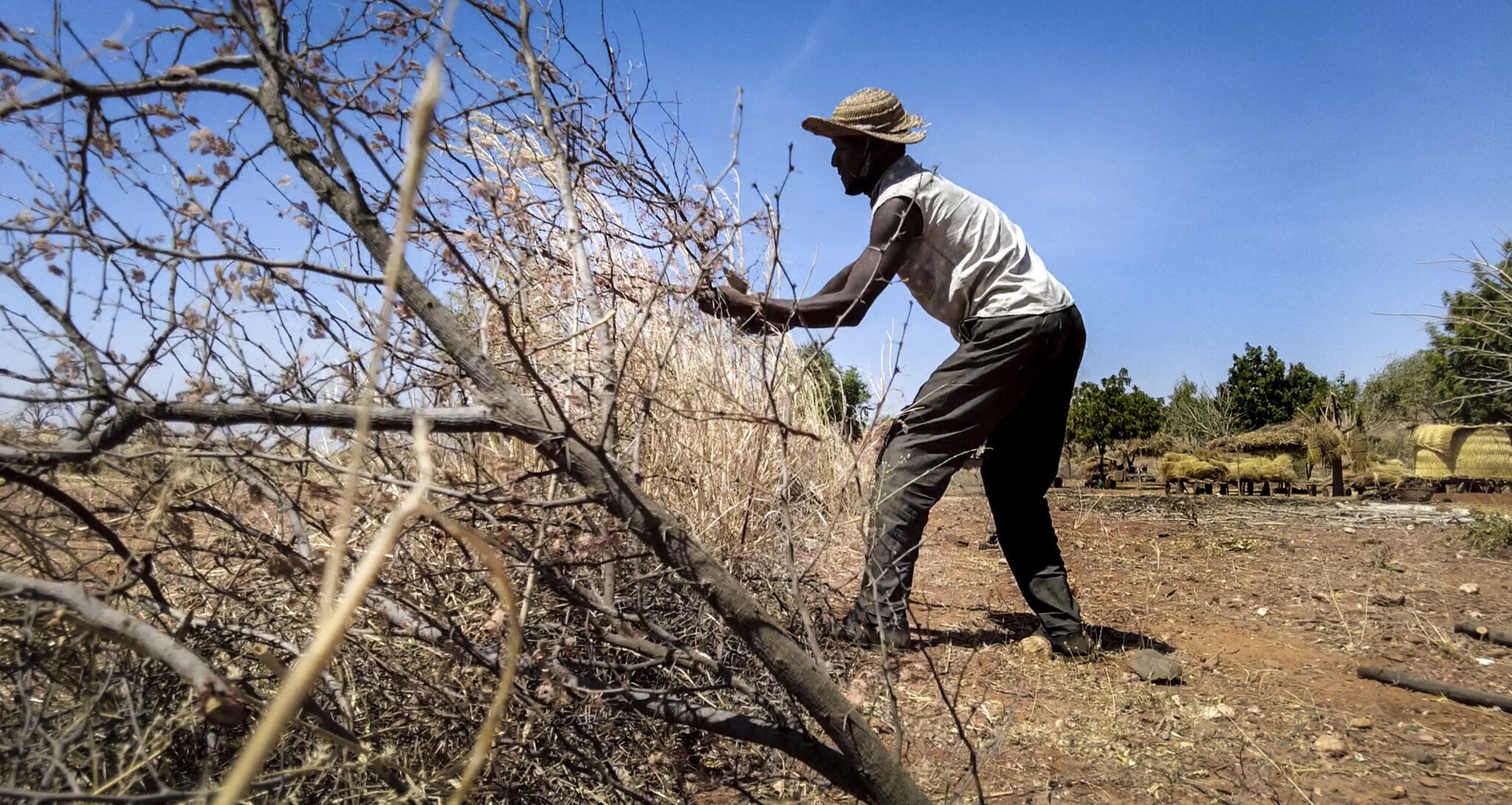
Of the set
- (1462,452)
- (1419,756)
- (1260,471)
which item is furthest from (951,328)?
(1462,452)

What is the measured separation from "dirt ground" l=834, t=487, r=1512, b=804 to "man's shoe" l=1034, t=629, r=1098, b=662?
0.06m

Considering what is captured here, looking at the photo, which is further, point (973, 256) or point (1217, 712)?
point (973, 256)

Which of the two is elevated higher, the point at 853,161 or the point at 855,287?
the point at 853,161

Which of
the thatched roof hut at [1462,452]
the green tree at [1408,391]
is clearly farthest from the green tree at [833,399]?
the green tree at [1408,391]

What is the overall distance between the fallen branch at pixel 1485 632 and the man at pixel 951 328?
145cm

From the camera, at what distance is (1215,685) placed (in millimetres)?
2756

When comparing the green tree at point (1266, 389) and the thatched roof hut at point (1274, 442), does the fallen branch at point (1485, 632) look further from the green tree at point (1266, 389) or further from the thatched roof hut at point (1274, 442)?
the green tree at point (1266, 389)

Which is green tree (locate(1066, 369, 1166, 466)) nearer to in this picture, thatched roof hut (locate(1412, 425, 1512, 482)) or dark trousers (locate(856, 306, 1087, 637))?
thatched roof hut (locate(1412, 425, 1512, 482))

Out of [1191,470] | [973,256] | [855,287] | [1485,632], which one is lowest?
[1485,632]

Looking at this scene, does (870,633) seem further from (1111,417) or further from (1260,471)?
(1111,417)

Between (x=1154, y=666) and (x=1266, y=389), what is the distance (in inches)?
951

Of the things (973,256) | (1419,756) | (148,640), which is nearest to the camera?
(148,640)

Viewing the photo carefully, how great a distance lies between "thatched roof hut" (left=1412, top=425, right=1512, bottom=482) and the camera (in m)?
13.4

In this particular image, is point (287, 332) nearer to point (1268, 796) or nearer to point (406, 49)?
point (406, 49)
